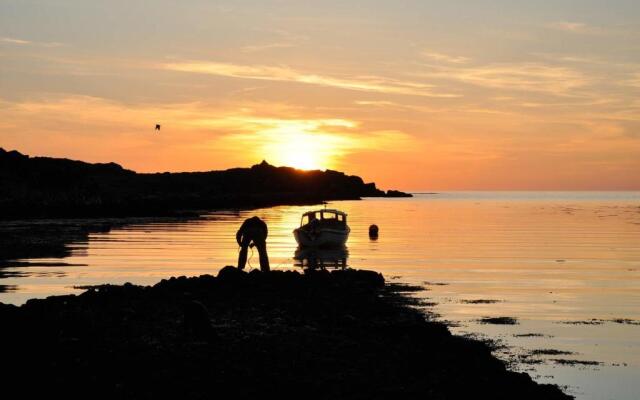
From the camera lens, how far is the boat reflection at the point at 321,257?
43.2 m

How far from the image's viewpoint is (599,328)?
904 inches

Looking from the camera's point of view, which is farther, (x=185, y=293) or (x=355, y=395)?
(x=185, y=293)

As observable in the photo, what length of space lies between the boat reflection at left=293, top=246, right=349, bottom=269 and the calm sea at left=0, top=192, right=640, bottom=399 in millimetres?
217

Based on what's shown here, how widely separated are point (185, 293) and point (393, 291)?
982 centimetres

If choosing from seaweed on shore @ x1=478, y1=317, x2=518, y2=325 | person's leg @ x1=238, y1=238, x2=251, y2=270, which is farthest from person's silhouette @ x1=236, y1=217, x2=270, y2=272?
seaweed on shore @ x1=478, y1=317, x2=518, y2=325

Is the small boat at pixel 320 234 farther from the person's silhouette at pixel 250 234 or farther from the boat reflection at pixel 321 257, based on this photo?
the person's silhouette at pixel 250 234

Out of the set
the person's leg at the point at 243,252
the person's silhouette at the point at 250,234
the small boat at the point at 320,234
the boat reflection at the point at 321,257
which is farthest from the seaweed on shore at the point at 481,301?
the small boat at the point at 320,234

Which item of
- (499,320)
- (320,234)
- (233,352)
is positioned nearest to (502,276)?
(499,320)

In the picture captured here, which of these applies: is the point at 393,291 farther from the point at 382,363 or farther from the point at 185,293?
the point at 382,363

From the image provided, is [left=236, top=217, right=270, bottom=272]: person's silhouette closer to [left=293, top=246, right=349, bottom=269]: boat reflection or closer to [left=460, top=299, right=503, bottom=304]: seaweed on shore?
[left=460, top=299, right=503, bottom=304]: seaweed on shore

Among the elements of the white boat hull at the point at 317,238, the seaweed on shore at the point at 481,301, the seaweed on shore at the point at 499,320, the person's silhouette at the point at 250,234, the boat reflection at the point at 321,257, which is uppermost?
the person's silhouette at the point at 250,234

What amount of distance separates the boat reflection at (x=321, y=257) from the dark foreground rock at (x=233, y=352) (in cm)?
2002

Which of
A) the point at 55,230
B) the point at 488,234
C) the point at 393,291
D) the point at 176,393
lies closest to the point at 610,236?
the point at 488,234

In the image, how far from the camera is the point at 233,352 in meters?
15.3
